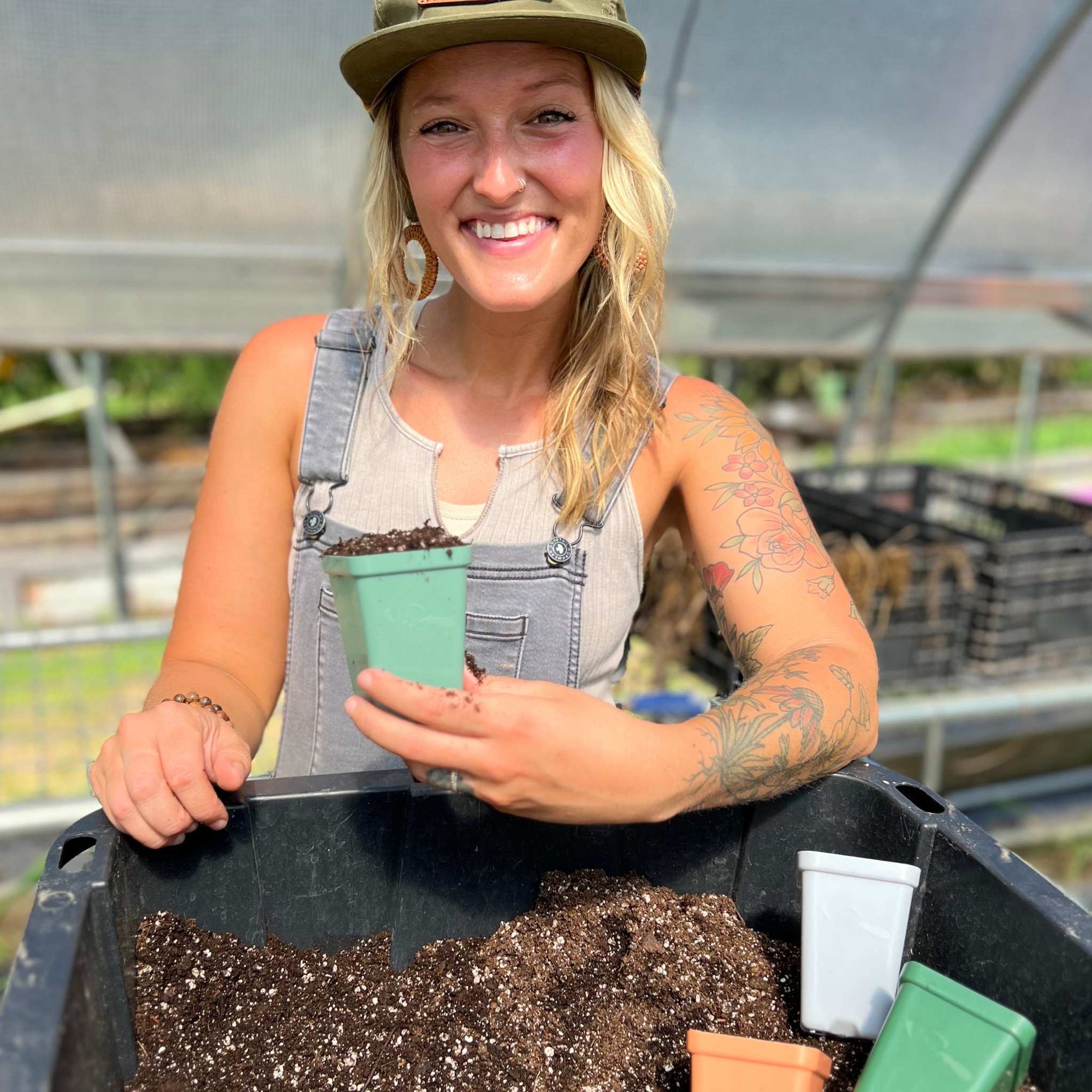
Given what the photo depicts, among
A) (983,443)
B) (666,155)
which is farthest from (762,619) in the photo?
(983,443)

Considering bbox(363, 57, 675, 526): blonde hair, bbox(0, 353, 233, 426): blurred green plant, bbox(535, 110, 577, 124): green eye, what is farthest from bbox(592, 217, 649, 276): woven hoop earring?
bbox(0, 353, 233, 426): blurred green plant

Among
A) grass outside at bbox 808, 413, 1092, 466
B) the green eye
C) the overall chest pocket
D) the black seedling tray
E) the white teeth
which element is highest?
the green eye

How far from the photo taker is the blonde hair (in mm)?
1184

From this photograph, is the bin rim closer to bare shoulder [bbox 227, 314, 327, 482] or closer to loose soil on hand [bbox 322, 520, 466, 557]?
loose soil on hand [bbox 322, 520, 466, 557]

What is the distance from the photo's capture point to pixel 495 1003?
3.03 feet

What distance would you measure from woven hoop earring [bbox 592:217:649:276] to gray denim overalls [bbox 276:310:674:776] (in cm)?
16

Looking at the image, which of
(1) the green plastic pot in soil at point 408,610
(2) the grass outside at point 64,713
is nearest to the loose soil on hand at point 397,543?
(1) the green plastic pot in soil at point 408,610

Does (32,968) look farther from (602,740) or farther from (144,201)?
(144,201)

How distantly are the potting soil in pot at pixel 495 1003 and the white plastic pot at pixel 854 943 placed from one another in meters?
0.03

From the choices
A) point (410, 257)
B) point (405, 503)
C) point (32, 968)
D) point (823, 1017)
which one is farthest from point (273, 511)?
point (823, 1017)

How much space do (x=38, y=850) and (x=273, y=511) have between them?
2475 mm

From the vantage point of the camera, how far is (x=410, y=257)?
1.32 meters

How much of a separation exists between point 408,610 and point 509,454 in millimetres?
527

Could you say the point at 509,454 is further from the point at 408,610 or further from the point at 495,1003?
the point at 495,1003
